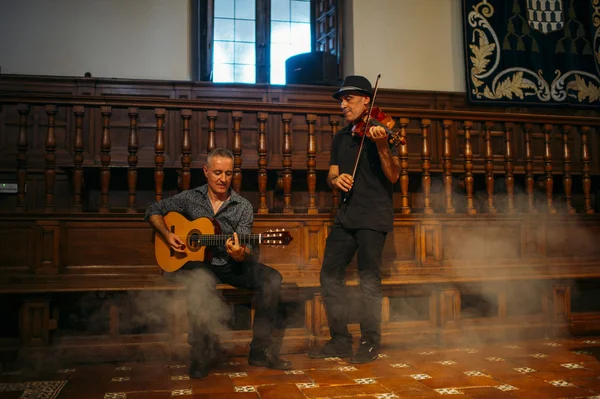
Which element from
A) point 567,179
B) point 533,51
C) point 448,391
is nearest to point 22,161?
point 448,391

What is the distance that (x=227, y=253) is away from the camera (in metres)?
3.37

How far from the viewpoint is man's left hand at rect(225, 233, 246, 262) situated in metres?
3.17

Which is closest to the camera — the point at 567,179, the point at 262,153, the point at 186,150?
the point at 186,150

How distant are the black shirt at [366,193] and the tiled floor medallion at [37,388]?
6.07 ft

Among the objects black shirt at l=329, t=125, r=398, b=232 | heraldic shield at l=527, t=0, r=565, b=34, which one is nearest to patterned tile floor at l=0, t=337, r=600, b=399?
black shirt at l=329, t=125, r=398, b=232

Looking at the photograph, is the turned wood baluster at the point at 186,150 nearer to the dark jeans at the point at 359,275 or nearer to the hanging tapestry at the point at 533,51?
the dark jeans at the point at 359,275

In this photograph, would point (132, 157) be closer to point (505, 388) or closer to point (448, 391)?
point (448, 391)

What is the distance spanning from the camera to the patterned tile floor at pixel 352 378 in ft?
9.17

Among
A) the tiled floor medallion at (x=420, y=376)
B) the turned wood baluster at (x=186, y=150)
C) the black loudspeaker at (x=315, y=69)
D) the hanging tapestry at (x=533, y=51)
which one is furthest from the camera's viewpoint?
the hanging tapestry at (x=533, y=51)

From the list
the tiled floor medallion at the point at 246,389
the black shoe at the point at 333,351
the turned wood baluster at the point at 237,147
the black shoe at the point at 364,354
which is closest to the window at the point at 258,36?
the turned wood baluster at the point at 237,147

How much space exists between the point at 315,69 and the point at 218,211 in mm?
3656

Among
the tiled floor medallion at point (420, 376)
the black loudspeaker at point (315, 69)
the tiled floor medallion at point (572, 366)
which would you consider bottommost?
the tiled floor medallion at point (420, 376)

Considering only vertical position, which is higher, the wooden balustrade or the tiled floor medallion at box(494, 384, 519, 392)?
the wooden balustrade

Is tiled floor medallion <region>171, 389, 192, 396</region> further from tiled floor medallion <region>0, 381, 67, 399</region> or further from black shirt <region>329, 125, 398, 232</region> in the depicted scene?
black shirt <region>329, 125, 398, 232</region>
